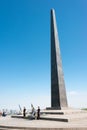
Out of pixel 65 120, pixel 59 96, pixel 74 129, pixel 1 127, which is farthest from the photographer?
pixel 59 96

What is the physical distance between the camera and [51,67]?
22.3 m

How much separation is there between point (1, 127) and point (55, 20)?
17.3 m

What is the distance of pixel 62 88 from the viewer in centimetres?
2122

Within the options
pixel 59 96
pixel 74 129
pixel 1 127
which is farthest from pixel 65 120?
pixel 59 96

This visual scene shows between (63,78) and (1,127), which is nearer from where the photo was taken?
(1,127)

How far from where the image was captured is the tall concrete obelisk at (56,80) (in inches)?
814

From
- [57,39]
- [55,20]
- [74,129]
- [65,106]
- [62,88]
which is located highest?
[55,20]

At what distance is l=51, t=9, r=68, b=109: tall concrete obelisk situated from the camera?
67.8 feet

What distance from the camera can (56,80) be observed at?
69.7 ft

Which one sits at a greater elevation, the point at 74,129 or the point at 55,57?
the point at 55,57

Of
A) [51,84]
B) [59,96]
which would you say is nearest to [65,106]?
[59,96]

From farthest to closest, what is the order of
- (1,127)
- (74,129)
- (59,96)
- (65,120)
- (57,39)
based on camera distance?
(57,39)
(59,96)
(65,120)
(1,127)
(74,129)

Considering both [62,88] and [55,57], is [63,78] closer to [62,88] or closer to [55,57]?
[62,88]

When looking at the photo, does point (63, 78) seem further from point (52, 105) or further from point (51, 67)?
point (52, 105)
